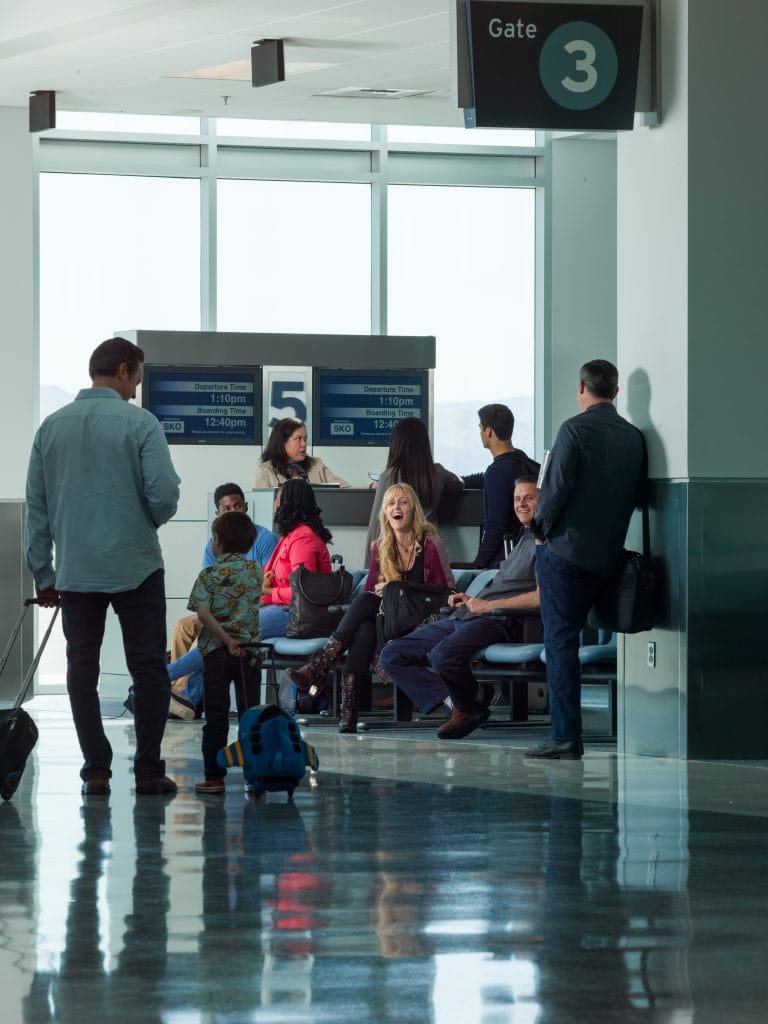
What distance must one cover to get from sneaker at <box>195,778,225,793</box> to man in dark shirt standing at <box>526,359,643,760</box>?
5.53 ft

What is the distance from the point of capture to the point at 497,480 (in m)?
9.91

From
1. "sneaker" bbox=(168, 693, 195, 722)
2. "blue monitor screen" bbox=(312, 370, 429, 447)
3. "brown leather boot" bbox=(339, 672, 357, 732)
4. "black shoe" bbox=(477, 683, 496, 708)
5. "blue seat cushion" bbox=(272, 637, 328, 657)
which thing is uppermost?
"blue monitor screen" bbox=(312, 370, 429, 447)

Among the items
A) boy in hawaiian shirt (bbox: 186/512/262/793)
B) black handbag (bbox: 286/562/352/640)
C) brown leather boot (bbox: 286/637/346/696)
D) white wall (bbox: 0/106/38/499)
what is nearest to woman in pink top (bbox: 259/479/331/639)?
black handbag (bbox: 286/562/352/640)

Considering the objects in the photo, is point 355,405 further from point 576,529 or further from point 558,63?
point 576,529

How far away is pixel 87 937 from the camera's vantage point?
3967mm

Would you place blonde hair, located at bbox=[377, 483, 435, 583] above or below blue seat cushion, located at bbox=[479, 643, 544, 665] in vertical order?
above

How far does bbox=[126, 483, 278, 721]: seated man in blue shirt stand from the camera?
10.2m

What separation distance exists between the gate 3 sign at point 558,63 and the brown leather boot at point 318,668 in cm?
306

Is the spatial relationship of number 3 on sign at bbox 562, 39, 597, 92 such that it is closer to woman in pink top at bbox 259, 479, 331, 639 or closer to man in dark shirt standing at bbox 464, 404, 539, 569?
man in dark shirt standing at bbox 464, 404, 539, 569

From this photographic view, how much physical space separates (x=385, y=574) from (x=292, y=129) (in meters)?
6.94

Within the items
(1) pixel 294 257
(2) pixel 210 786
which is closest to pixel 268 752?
(2) pixel 210 786

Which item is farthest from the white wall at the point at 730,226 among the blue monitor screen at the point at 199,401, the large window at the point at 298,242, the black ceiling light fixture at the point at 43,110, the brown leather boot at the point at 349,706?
the large window at the point at 298,242

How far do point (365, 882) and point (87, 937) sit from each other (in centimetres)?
92

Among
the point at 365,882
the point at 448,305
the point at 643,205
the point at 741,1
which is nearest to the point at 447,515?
the point at 643,205
